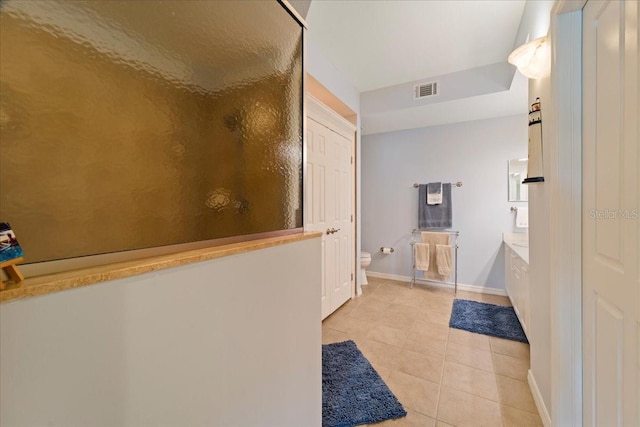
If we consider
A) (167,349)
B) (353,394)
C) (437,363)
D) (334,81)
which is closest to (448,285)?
(437,363)

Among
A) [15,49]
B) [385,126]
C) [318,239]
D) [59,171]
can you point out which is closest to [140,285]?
[59,171]

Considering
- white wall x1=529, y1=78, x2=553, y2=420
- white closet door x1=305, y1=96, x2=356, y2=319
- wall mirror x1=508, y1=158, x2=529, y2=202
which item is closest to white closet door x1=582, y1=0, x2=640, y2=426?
white wall x1=529, y1=78, x2=553, y2=420

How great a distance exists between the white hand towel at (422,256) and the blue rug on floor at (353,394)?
1.86 m

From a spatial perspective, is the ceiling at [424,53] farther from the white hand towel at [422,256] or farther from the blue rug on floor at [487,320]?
the blue rug on floor at [487,320]

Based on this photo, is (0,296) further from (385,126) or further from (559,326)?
(385,126)

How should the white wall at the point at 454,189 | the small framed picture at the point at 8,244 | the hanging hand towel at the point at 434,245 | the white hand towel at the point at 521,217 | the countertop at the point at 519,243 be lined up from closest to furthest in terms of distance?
the small framed picture at the point at 8,244 → the countertop at the point at 519,243 → the white hand towel at the point at 521,217 → the white wall at the point at 454,189 → the hanging hand towel at the point at 434,245

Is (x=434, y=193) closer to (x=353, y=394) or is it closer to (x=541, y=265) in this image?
(x=541, y=265)

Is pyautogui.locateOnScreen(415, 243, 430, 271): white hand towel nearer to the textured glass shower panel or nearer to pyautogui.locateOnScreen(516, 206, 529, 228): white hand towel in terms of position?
pyautogui.locateOnScreen(516, 206, 529, 228): white hand towel

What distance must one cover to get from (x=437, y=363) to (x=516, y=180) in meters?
2.56

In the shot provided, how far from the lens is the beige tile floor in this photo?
4.68 feet

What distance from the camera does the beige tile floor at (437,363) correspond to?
1.43 meters

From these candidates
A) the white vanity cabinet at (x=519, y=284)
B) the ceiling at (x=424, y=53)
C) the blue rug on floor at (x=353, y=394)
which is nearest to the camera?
the blue rug on floor at (x=353, y=394)

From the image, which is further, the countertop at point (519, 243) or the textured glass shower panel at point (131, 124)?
the countertop at point (519, 243)

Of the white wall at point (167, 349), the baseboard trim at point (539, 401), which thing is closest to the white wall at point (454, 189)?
the baseboard trim at point (539, 401)
